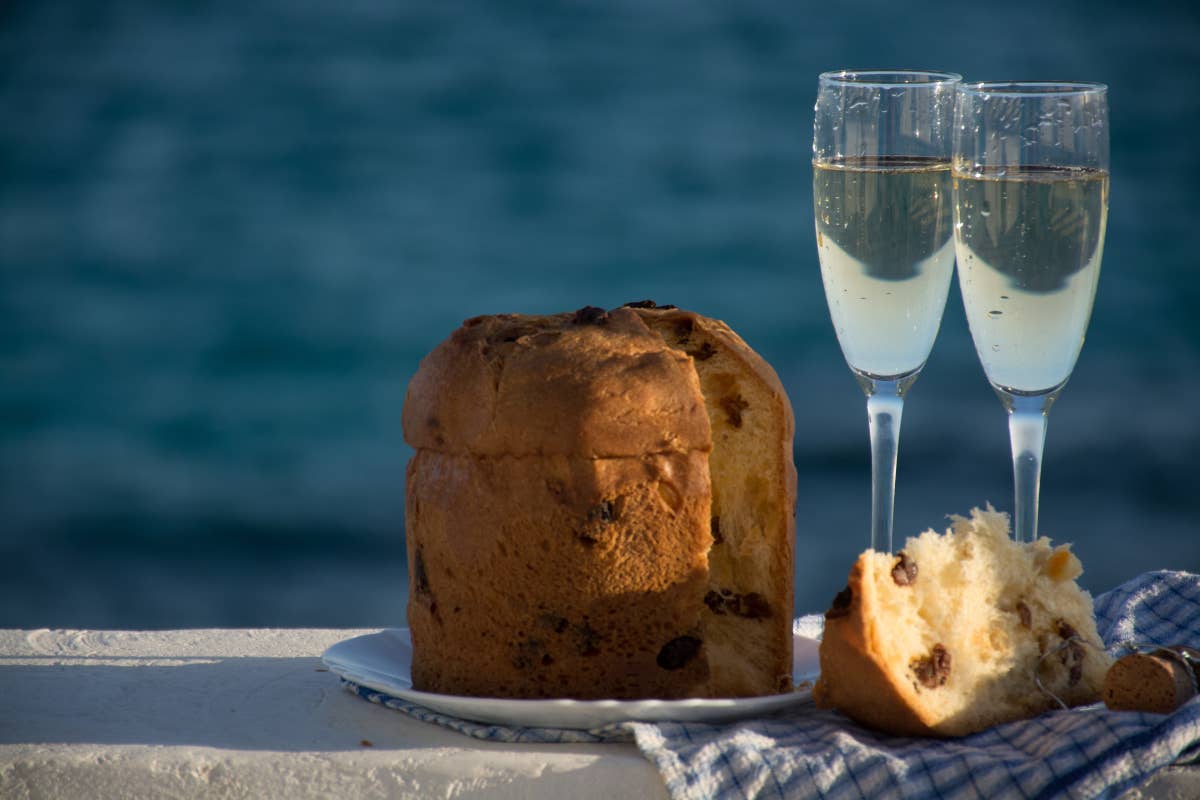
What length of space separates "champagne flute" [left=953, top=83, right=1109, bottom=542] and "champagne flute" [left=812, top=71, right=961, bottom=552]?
52 mm

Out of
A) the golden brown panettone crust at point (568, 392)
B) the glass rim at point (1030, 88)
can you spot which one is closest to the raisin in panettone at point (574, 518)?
the golden brown panettone crust at point (568, 392)

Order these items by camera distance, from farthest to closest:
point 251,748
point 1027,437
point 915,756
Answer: point 1027,437 < point 251,748 < point 915,756

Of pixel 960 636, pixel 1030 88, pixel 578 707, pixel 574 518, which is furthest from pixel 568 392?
pixel 1030 88

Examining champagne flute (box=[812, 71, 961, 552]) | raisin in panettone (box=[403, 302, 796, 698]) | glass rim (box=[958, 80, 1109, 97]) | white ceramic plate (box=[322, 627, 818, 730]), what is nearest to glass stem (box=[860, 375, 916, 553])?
champagne flute (box=[812, 71, 961, 552])

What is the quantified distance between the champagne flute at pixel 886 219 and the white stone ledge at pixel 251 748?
0.56 m

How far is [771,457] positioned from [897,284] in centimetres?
30

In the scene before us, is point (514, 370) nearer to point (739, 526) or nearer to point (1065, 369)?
point (739, 526)

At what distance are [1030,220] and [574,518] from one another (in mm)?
687

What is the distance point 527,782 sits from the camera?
1.66 meters

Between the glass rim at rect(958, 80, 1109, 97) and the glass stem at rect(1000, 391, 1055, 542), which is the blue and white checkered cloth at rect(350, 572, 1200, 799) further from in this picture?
the glass rim at rect(958, 80, 1109, 97)

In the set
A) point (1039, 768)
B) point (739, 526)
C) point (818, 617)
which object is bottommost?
point (818, 617)

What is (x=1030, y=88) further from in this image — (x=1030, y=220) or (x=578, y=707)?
(x=578, y=707)

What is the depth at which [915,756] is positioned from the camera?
1.65 m

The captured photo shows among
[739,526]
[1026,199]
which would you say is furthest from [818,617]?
[1026,199]
